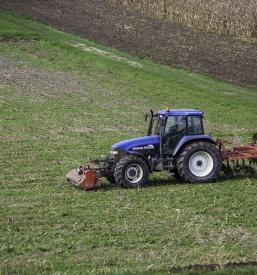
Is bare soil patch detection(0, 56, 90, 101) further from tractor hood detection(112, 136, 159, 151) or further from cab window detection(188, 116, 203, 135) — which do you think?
cab window detection(188, 116, 203, 135)

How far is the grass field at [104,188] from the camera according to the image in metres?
10.7

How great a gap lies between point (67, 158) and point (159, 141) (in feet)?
11.3

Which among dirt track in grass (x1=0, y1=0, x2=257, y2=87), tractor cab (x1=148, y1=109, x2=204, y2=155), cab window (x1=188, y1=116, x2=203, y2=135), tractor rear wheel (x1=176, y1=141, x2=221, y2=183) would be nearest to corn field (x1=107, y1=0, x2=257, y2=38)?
dirt track in grass (x1=0, y1=0, x2=257, y2=87)

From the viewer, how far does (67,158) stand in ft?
60.0

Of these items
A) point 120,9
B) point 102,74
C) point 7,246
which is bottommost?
point 7,246

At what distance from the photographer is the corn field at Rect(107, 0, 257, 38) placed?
126 feet

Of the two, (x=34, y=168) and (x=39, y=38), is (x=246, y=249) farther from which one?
(x=39, y=38)

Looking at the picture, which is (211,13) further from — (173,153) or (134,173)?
(134,173)

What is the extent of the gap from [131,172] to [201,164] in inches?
63.1

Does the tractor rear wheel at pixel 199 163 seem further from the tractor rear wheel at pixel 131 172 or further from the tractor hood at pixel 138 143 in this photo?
the tractor rear wheel at pixel 131 172

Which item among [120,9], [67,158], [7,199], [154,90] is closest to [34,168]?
[67,158]

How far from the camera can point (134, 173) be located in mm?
15352

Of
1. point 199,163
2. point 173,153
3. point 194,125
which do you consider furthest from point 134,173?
point 194,125

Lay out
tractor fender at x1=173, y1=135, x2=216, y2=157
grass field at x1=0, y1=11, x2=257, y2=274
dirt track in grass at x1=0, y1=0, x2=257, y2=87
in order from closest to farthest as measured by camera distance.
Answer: grass field at x1=0, y1=11, x2=257, y2=274, tractor fender at x1=173, y1=135, x2=216, y2=157, dirt track in grass at x1=0, y1=0, x2=257, y2=87
